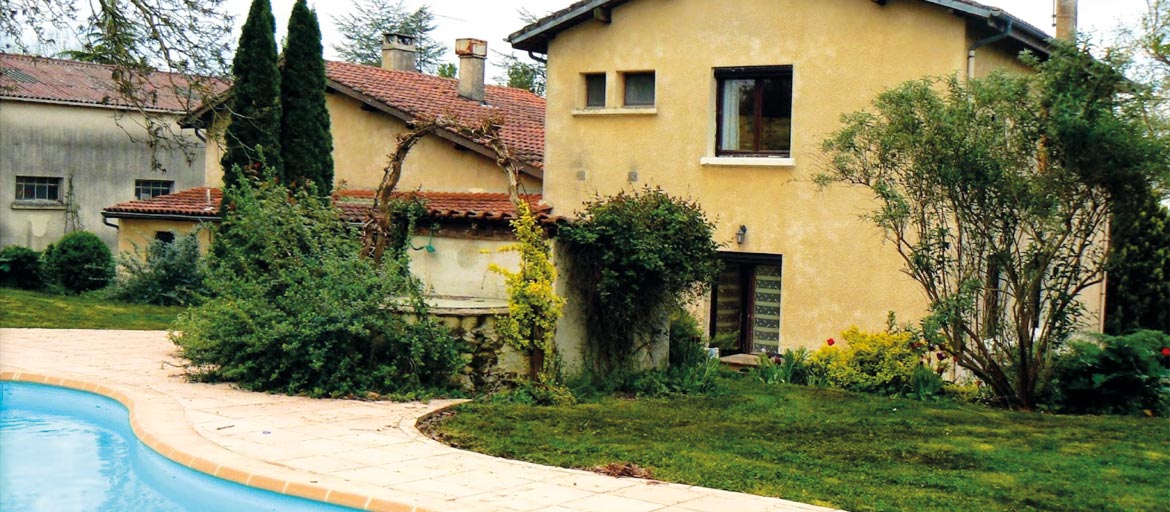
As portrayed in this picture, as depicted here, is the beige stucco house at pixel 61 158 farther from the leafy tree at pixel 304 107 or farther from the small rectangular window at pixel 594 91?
the small rectangular window at pixel 594 91

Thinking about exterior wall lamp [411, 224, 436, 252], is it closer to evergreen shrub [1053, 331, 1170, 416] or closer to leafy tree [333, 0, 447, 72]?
evergreen shrub [1053, 331, 1170, 416]

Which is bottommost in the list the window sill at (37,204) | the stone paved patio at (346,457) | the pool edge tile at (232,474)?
the pool edge tile at (232,474)

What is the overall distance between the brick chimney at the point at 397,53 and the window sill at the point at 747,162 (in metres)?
14.5

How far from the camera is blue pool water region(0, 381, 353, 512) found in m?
8.48

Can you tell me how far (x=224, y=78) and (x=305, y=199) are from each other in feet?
5.46

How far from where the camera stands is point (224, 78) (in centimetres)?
1364

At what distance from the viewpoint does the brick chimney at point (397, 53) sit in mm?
31578

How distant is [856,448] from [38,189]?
93.3 feet

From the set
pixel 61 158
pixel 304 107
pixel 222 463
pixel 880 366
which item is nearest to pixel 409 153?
pixel 304 107

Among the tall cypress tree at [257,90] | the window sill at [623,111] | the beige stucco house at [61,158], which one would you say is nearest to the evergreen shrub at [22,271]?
the beige stucco house at [61,158]

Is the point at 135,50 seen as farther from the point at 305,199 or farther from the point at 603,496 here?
the point at 603,496

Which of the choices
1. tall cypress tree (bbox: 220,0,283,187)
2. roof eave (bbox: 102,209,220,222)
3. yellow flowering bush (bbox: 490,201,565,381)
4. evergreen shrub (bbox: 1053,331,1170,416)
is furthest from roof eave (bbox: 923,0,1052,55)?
roof eave (bbox: 102,209,220,222)

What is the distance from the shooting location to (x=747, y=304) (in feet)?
63.9

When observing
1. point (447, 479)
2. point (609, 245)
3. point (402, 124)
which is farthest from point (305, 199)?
point (402, 124)
